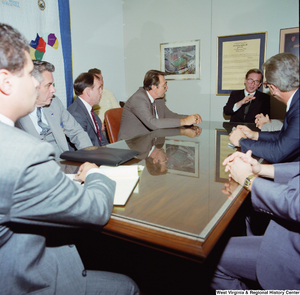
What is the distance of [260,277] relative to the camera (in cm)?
92

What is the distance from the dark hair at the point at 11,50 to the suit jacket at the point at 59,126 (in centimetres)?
129

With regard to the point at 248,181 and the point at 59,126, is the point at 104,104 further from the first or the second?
the point at 248,181

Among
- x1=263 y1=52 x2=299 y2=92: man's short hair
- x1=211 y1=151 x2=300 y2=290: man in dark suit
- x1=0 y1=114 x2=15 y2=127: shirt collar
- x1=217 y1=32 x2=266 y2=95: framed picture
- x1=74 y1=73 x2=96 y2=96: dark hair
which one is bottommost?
x1=211 y1=151 x2=300 y2=290: man in dark suit

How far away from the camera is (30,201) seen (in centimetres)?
68

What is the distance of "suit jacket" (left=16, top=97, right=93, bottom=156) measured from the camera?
1.95 m

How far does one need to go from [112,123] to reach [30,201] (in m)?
2.04

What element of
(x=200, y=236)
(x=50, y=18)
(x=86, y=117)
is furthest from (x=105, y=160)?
(x=50, y=18)

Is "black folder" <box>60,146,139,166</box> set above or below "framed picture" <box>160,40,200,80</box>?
below

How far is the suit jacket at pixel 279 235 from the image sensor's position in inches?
32.6

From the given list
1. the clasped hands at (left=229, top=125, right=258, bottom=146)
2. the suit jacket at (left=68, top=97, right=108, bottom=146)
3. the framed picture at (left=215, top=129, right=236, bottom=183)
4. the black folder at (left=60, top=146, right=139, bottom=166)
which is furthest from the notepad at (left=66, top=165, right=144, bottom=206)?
the suit jacket at (left=68, top=97, right=108, bottom=146)

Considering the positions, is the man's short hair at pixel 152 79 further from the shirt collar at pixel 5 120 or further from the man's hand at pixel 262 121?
the shirt collar at pixel 5 120

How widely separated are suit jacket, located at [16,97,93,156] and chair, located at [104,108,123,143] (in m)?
0.34

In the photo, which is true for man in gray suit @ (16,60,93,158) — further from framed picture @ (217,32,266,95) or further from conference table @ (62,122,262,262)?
framed picture @ (217,32,266,95)

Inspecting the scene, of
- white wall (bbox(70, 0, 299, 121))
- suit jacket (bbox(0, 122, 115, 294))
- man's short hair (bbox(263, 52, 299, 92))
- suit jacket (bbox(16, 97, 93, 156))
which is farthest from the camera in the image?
white wall (bbox(70, 0, 299, 121))
